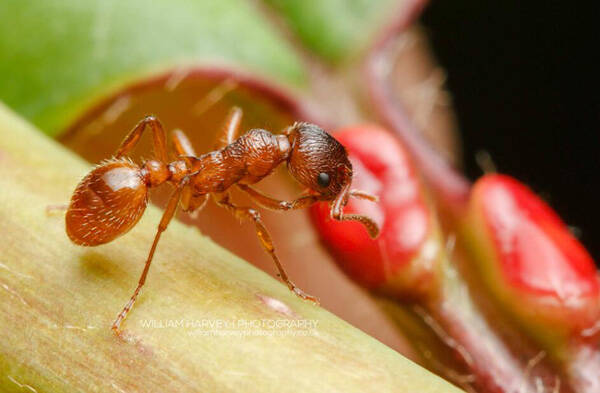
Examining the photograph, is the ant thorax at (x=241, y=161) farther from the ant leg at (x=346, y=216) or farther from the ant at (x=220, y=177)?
the ant leg at (x=346, y=216)

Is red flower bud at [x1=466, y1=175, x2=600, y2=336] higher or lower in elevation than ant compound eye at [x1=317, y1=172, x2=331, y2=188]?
higher

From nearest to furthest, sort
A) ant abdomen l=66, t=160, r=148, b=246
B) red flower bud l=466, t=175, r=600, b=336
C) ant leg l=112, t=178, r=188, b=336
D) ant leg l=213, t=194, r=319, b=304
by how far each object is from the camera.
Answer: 1. ant leg l=112, t=178, r=188, b=336
2. ant abdomen l=66, t=160, r=148, b=246
3. red flower bud l=466, t=175, r=600, b=336
4. ant leg l=213, t=194, r=319, b=304

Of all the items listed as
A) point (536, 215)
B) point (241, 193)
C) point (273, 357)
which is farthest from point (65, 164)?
point (536, 215)

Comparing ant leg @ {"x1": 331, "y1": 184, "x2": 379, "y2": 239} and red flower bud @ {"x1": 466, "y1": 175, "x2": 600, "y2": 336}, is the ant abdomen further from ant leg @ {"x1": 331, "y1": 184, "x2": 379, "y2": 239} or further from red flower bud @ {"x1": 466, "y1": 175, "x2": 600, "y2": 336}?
red flower bud @ {"x1": 466, "y1": 175, "x2": 600, "y2": 336}

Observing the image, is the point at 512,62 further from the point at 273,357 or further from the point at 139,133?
the point at 273,357

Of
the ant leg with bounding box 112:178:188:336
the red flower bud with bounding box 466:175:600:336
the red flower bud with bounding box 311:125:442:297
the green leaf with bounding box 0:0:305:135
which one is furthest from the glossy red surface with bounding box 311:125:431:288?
the green leaf with bounding box 0:0:305:135

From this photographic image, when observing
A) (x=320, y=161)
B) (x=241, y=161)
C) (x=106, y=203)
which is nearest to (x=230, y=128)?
(x=241, y=161)

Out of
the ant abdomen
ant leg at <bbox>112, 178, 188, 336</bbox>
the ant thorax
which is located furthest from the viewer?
the ant thorax

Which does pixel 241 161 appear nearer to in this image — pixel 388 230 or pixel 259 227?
pixel 259 227
